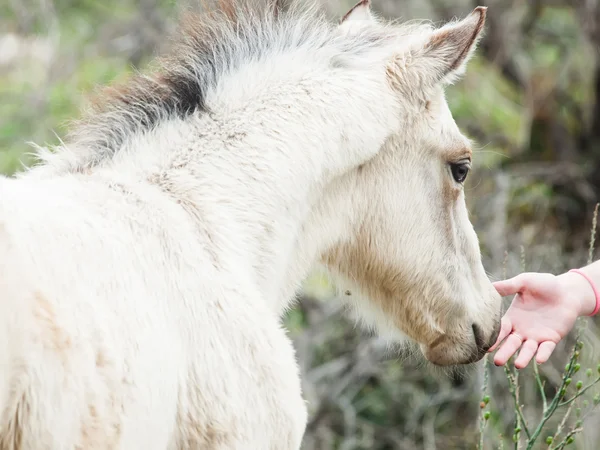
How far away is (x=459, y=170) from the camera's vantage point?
2.78m

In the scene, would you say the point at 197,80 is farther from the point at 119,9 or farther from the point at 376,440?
the point at 119,9

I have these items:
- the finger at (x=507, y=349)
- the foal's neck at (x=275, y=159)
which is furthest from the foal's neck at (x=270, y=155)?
the finger at (x=507, y=349)

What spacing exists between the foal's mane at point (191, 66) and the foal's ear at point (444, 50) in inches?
12.1

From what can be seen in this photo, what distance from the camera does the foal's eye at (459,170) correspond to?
277 cm

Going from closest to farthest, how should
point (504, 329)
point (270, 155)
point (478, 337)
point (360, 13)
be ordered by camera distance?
point (270, 155), point (478, 337), point (504, 329), point (360, 13)

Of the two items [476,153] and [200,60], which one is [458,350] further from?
[476,153]

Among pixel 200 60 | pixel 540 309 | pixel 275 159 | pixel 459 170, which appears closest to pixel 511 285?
pixel 540 309

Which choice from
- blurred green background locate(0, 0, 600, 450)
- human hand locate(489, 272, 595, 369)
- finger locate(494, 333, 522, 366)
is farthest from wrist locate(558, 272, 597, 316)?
blurred green background locate(0, 0, 600, 450)

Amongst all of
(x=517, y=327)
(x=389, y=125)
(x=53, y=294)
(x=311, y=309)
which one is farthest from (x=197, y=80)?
(x=311, y=309)

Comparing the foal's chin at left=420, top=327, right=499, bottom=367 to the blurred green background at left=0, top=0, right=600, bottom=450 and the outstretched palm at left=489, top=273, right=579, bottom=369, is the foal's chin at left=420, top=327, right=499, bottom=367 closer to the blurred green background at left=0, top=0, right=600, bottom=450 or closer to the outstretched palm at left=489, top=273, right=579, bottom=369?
the outstretched palm at left=489, top=273, right=579, bottom=369

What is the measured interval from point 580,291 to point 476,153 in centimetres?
398

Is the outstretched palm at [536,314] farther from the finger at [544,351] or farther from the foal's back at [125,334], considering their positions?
the foal's back at [125,334]

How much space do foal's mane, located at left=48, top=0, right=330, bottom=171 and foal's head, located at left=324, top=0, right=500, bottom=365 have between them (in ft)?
0.80

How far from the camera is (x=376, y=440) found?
6289 millimetres
